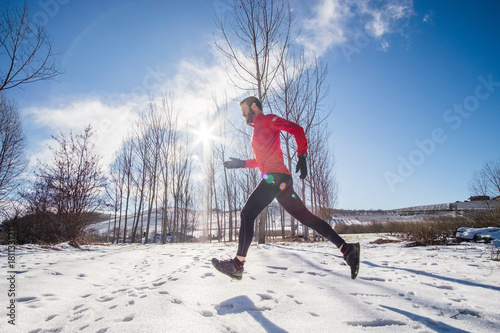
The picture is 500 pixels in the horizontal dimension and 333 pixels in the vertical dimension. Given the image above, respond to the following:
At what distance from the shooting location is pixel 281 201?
2186 millimetres

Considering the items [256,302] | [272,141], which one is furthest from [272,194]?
[256,302]

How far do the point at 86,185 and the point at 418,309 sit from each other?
10925 millimetres

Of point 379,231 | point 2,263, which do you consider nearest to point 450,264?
point 2,263

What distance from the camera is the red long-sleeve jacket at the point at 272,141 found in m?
2.20

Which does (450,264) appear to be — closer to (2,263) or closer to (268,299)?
(268,299)

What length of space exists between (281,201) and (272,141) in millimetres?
623

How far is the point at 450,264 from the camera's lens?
3.41 m

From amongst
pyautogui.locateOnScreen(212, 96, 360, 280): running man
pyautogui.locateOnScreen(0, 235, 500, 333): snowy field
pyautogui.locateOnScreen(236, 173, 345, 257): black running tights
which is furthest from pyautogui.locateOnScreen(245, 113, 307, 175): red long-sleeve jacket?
pyautogui.locateOnScreen(0, 235, 500, 333): snowy field

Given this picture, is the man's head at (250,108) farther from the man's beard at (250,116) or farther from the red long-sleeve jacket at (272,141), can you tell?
the red long-sleeve jacket at (272,141)

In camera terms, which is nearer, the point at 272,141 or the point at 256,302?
the point at 256,302

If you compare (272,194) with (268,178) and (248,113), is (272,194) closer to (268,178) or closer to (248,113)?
(268,178)

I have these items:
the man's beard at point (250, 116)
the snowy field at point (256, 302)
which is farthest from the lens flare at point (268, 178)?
the snowy field at point (256, 302)

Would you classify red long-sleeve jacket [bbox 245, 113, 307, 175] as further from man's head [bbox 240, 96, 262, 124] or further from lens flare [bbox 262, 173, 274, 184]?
man's head [bbox 240, 96, 262, 124]

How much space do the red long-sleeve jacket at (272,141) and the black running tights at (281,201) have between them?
0.11 m
